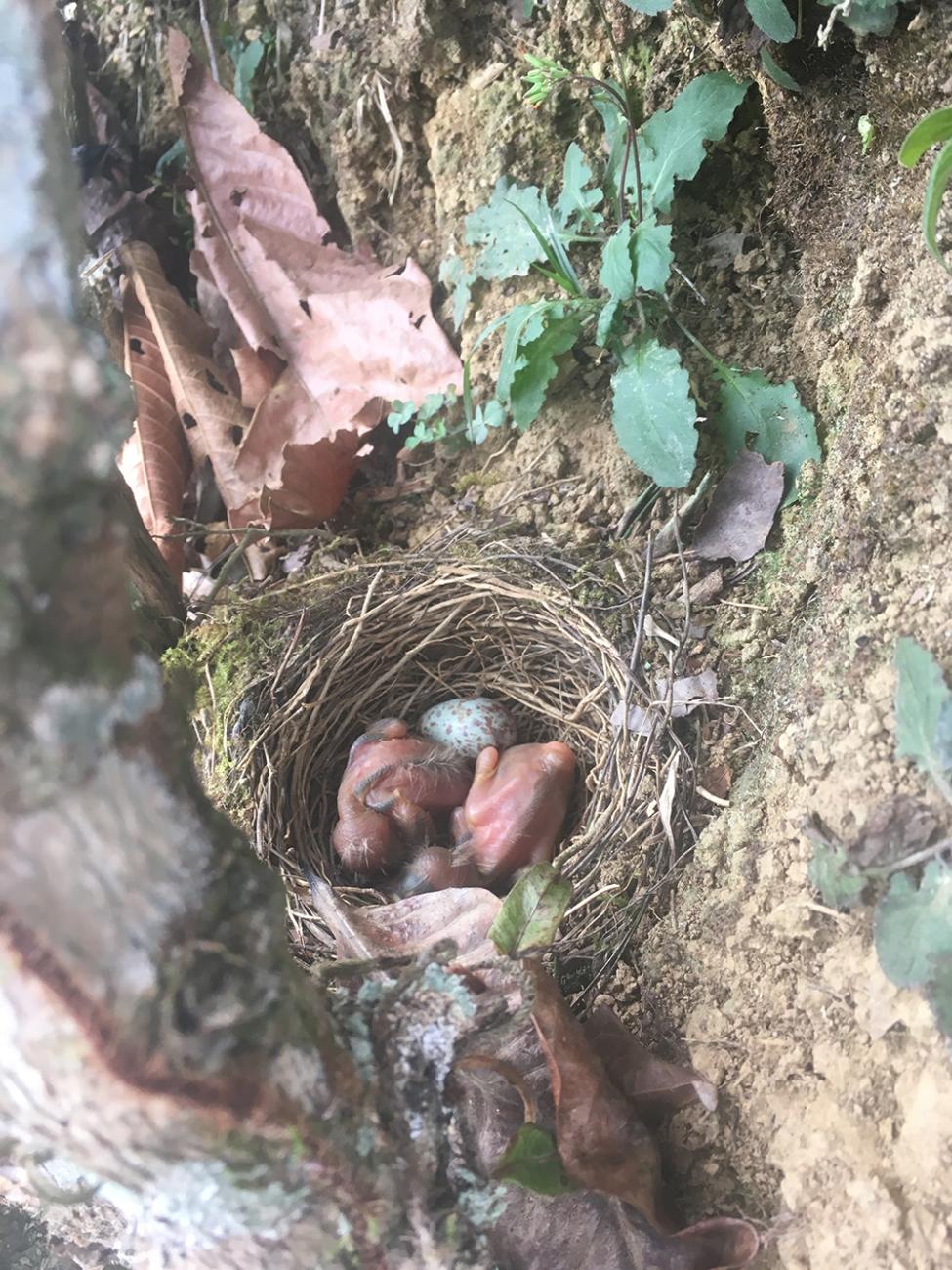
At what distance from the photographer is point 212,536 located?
2.40 metres

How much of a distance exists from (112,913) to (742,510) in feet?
4.46

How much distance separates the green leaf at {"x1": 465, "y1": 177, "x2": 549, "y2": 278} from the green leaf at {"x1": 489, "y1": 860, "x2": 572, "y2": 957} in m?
1.24

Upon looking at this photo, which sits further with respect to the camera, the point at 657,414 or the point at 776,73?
the point at 657,414

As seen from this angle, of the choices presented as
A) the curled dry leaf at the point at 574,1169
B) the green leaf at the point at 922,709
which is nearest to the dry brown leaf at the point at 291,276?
the green leaf at the point at 922,709

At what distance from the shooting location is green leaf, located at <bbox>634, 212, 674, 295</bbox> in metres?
1.65

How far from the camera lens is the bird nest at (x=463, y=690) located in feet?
5.64

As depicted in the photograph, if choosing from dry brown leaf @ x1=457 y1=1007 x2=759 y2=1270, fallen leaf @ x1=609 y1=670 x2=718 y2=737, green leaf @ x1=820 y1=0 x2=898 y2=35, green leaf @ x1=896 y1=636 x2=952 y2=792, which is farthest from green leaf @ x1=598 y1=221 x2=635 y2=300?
dry brown leaf @ x1=457 y1=1007 x2=759 y2=1270

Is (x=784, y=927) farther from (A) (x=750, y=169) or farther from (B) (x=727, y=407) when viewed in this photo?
(A) (x=750, y=169)

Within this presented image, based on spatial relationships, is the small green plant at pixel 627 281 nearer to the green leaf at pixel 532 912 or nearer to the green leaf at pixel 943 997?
the green leaf at pixel 532 912

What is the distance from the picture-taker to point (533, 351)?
1.82 meters

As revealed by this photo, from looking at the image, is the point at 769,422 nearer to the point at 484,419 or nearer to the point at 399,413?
the point at 484,419

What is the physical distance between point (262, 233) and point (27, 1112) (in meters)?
2.09

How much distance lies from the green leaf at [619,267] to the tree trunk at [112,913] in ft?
3.70

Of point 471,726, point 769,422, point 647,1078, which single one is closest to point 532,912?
point 647,1078
